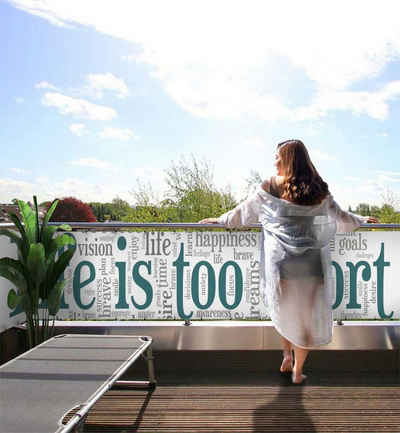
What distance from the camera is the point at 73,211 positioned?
39.5 feet

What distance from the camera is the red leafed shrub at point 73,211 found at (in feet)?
39.1

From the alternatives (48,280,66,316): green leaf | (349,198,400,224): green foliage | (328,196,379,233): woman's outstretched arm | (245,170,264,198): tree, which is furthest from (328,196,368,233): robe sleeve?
(245,170,264,198): tree

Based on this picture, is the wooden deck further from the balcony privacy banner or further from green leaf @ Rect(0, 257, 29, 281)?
green leaf @ Rect(0, 257, 29, 281)

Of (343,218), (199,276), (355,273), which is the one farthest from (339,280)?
(199,276)

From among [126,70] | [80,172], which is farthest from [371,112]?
[80,172]

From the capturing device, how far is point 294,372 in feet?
10.4

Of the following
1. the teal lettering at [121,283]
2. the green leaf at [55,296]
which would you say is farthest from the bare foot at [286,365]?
the green leaf at [55,296]

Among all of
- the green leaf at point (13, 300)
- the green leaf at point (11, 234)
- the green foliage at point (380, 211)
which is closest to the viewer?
the green leaf at point (13, 300)

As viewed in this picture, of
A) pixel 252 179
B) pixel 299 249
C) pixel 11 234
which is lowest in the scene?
pixel 299 249

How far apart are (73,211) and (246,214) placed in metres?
9.50

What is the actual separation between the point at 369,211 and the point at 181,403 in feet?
27.5

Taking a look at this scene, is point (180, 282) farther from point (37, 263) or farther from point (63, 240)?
point (37, 263)

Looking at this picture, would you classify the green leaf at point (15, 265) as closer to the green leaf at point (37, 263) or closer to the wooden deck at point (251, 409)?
the green leaf at point (37, 263)

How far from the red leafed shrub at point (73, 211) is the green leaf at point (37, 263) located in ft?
28.5
